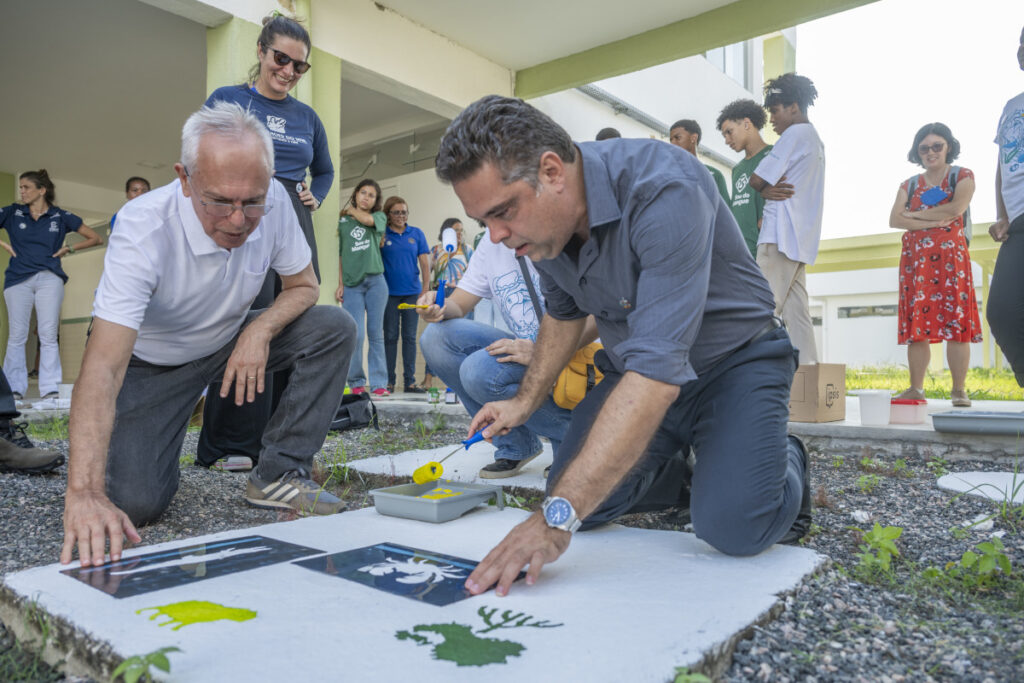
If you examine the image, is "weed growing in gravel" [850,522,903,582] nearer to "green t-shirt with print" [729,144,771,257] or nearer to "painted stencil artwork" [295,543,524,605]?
"painted stencil artwork" [295,543,524,605]

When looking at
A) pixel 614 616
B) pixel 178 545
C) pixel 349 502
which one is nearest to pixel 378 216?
pixel 349 502

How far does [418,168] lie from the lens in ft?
26.8

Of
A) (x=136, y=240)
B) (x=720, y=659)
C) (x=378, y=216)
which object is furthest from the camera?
(x=378, y=216)

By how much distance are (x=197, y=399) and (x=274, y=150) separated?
4.53 ft

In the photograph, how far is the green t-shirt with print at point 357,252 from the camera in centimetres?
551

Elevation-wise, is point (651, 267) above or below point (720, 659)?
above

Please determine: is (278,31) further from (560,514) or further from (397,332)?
(397,332)

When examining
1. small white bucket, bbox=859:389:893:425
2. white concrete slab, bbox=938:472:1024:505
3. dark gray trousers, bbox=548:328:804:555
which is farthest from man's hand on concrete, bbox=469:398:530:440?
small white bucket, bbox=859:389:893:425

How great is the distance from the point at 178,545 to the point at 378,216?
4.33 meters

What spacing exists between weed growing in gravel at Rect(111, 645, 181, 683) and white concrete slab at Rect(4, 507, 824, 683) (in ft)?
0.11

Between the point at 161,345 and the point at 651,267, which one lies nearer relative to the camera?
the point at 651,267

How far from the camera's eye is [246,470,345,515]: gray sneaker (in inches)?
87.4

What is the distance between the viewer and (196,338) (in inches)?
85.0

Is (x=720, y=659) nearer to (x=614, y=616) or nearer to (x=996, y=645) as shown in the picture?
(x=614, y=616)
